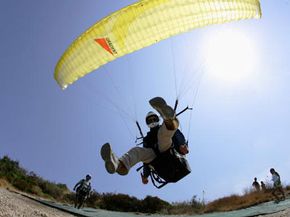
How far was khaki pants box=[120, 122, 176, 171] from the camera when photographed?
24.4ft

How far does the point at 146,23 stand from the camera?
9.10m

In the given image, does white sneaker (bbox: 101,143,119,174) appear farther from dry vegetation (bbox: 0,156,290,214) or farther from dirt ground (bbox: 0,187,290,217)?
dry vegetation (bbox: 0,156,290,214)

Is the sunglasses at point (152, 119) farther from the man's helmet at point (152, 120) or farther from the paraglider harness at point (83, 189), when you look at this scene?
the paraglider harness at point (83, 189)

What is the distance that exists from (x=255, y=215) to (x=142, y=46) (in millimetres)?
7760

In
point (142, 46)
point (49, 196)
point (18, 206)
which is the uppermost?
point (142, 46)

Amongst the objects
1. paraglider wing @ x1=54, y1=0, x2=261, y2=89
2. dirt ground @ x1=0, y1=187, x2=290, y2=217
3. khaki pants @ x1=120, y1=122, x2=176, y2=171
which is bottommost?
dirt ground @ x1=0, y1=187, x2=290, y2=217

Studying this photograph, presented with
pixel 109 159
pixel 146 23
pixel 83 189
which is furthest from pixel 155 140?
pixel 83 189

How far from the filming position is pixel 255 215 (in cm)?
1351

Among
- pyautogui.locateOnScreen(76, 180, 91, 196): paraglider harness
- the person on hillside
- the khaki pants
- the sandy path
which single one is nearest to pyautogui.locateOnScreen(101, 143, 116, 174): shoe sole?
the person on hillside

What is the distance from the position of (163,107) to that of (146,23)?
317 cm

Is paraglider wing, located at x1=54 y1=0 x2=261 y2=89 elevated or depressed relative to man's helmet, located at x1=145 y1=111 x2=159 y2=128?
elevated

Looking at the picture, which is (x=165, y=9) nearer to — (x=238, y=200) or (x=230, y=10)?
(x=230, y=10)

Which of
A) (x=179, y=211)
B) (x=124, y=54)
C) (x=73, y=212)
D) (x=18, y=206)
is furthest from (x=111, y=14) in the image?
(x=179, y=211)

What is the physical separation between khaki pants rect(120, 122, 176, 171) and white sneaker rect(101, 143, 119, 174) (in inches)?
13.9
